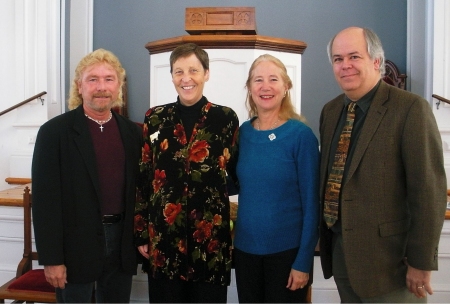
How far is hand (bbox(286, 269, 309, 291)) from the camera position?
4.78 ft

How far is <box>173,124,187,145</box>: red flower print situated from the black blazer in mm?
326

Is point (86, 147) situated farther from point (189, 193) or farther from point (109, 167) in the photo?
point (189, 193)

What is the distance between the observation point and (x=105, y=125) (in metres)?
1.70

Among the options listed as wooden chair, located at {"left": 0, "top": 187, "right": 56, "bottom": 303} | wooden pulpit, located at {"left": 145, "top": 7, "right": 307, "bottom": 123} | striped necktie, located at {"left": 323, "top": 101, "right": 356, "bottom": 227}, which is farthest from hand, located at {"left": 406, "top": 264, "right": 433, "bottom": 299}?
wooden pulpit, located at {"left": 145, "top": 7, "right": 307, "bottom": 123}

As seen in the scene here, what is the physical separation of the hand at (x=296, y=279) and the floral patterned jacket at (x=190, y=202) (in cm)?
24

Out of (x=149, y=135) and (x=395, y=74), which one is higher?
(x=395, y=74)

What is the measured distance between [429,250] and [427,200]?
0.16m

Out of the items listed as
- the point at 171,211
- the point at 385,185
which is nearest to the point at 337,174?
the point at 385,185

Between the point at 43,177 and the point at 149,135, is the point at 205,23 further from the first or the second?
the point at 43,177

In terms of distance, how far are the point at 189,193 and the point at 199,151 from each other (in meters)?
0.16

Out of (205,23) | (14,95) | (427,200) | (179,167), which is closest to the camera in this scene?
(427,200)

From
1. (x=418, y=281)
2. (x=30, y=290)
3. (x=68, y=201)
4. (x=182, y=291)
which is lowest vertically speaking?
(x=30, y=290)

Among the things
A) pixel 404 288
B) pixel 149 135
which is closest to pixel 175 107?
pixel 149 135

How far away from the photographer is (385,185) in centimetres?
137
